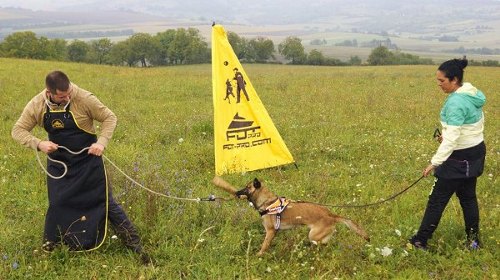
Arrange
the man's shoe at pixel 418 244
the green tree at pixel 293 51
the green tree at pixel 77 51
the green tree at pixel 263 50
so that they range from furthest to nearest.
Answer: the green tree at pixel 77 51 < the green tree at pixel 293 51 < the green tree at pixel 263 50 < the man's shoe at pixel 418 244

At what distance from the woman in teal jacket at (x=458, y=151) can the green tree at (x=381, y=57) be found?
270 ft

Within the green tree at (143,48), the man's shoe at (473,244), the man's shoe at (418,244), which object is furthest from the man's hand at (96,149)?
the green tree at (143,48)

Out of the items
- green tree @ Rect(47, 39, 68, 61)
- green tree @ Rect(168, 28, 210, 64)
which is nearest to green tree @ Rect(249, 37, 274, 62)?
green tree @ Rect(168, 28, 210, 64)

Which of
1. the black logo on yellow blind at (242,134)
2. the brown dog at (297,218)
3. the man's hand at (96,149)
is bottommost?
the brown dog at (297,218)

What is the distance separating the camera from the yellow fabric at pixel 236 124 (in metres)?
8.80

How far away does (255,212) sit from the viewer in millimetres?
6891

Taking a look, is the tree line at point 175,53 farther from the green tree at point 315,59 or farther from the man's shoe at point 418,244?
the man's shoe at point 418,244

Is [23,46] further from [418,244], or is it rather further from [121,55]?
[418,244]

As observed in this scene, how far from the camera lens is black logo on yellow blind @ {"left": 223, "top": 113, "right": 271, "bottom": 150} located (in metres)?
9.07

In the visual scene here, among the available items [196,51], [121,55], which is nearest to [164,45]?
[196,51]

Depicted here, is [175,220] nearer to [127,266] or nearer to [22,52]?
[127,266]

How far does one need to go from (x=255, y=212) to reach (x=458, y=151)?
3.17 metres

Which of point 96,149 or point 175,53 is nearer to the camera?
point 96,149

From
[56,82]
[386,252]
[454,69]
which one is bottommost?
[386,252]
